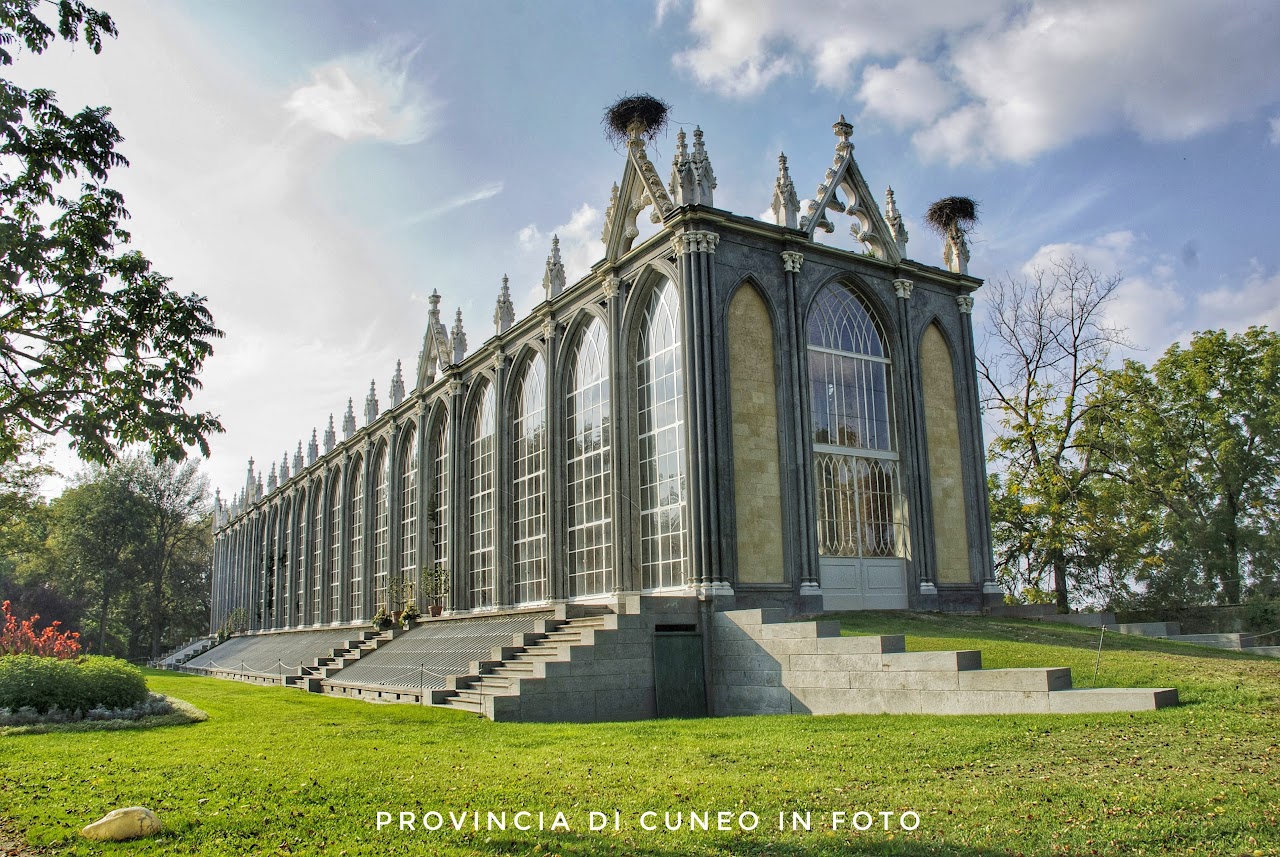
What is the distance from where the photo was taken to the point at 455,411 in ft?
110

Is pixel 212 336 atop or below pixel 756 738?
atop

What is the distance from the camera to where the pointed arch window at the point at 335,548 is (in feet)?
153

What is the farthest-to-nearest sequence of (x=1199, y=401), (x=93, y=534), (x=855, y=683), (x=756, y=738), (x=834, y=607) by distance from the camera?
(x=93, y=534) < (x=1199, y=401) < (x=834, y=607) < (x=855, y=683) < (x=756, y=738)

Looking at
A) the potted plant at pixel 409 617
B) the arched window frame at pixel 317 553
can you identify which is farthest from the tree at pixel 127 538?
the potted plant at pixel 409 617

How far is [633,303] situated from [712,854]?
17.1 meters

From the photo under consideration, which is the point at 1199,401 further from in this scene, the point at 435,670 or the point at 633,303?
the point at 435,670

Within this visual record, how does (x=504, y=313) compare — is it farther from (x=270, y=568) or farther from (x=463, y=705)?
(x=270, y=568)

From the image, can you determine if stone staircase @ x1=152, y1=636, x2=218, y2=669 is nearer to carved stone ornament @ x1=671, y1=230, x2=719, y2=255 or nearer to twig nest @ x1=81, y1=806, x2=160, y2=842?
carved stone ornament @ x1=671, y1=230, x2=719, y2=255

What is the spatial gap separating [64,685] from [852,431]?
662 inches

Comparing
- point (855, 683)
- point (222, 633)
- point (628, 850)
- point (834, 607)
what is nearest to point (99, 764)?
point (628, 850)

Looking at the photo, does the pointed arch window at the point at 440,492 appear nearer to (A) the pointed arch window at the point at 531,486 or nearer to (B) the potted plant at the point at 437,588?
(B) the potted plant at the point at 437,588

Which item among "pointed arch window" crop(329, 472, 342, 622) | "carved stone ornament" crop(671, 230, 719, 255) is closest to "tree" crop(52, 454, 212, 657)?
"pointed arch window" crop(329, 472, 342, 622)

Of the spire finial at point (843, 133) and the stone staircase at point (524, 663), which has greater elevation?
the spire finial at point (843, 133)

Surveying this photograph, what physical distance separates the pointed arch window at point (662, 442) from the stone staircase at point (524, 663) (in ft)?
6.14
